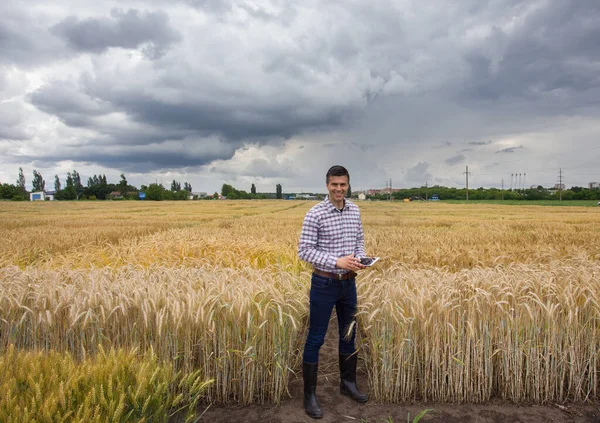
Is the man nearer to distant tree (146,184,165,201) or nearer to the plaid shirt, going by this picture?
the plaid shirt

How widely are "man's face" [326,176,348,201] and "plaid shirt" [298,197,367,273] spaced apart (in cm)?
11

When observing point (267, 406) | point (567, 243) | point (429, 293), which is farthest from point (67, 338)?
point (567, 243)

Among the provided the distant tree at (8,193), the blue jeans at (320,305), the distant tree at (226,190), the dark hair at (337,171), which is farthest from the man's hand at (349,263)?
the distant tree at (226,190)

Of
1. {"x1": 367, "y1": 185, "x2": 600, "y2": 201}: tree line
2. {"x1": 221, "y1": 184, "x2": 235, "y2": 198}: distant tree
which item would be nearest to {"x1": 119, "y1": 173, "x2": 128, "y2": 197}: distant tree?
{"x1": 221, "y1": 184, "x2": 235, "y2": 198}: distant tree

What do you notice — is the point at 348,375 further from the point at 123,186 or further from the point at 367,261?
the point at 123,186

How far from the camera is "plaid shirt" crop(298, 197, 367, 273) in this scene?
3.32m

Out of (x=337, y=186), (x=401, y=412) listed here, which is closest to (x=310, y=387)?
(x=401, y=412)

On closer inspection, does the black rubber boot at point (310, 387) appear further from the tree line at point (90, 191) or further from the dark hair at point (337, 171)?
the tree line at point (90, 191)

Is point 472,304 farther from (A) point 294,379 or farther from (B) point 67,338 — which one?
(B) point 67,338

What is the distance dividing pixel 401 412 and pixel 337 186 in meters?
2.22

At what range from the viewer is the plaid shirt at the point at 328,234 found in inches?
131

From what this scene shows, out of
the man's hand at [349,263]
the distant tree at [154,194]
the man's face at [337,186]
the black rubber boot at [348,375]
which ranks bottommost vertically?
the black rubber boot at [348,375]

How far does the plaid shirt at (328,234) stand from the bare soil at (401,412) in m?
1.36

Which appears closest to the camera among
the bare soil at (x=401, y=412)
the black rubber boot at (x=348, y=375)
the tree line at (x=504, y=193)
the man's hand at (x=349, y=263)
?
the man's hand at (x=349, y=263)
